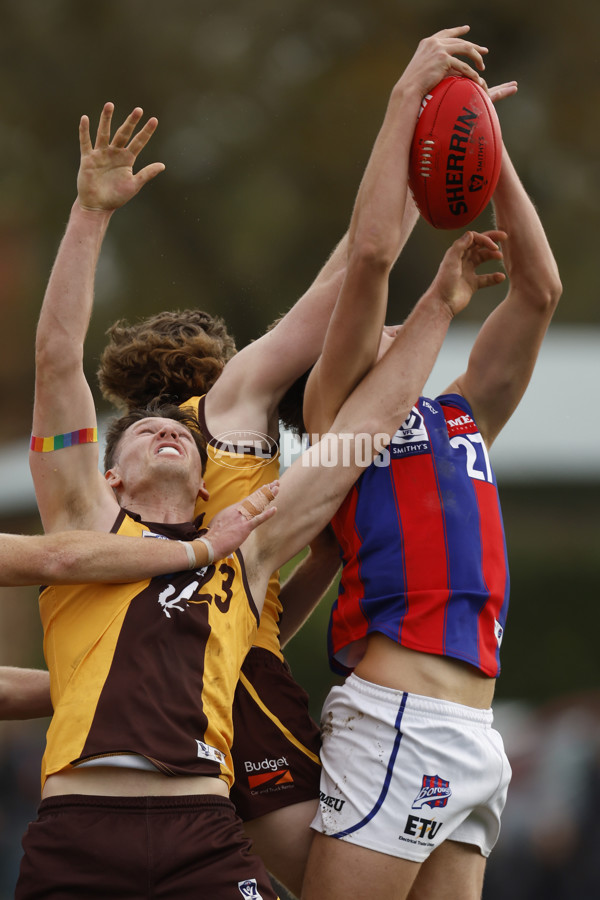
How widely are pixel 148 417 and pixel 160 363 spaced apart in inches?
20.4

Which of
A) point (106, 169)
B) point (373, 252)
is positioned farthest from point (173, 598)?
point (106, 169)

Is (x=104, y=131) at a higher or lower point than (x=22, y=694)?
higher

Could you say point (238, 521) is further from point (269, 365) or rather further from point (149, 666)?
point (269, 365)

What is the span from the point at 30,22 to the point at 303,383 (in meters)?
12.2

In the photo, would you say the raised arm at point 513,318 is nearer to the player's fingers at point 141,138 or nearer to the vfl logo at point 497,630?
the vfl logo at point 497,630

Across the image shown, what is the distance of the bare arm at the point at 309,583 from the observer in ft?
13.0

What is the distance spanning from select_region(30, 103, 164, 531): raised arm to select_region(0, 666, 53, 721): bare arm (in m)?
0.72

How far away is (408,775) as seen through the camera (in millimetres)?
3105

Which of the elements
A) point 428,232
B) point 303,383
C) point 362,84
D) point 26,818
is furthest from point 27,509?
point 303,383

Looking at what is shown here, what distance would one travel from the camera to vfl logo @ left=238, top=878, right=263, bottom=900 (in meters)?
2.71

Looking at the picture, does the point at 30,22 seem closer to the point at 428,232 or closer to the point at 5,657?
the point at 428,232

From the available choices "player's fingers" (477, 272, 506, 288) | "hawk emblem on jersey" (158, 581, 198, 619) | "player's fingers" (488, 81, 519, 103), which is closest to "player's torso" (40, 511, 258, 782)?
"hawk emblem on jersey" (158, 581, 198, 619)

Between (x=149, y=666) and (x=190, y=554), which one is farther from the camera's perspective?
(x=190, y=554)

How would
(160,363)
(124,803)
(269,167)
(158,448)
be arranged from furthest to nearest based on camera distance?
(269,167) < (160,363) < (158,448) < (124,803)
